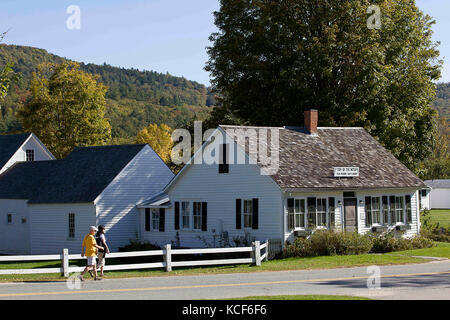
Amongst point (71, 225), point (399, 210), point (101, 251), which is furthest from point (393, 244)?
point (71, 225)

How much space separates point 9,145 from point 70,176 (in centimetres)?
1087

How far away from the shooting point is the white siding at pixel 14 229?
44.4m

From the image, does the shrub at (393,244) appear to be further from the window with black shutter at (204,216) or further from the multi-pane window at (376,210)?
the window with black shutter at (204,216)

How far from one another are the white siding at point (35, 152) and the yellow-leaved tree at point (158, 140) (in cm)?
3954

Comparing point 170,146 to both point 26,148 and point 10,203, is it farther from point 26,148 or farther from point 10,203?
point 10,203

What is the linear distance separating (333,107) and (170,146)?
55381mm

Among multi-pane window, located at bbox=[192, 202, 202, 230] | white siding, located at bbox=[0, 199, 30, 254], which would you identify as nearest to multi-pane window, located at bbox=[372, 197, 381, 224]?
multi-pane window, located at bbox=[192, 202, 202, 230]

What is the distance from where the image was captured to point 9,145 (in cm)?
5319

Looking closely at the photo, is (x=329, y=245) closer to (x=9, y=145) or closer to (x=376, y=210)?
(x=376, y=210)

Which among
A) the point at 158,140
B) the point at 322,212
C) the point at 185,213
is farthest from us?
the point at 158,140
